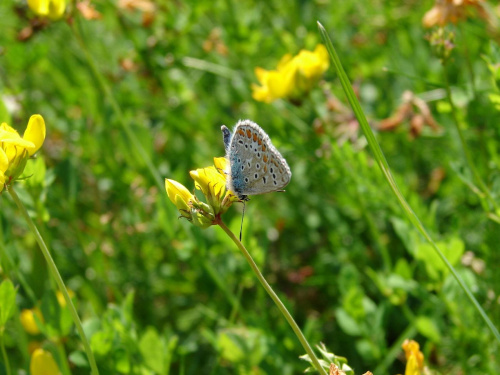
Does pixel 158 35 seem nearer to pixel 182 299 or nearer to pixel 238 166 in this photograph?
pixel 182 299

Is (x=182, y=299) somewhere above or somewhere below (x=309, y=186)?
below

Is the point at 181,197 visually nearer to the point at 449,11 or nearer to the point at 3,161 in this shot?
the point at 3,161

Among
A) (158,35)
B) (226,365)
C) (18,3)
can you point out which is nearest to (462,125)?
(226,365)

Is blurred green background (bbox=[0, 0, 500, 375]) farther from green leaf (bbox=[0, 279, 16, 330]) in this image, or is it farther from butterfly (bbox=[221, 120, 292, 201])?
butterfly (bbox=[221, 120, 292, 201])

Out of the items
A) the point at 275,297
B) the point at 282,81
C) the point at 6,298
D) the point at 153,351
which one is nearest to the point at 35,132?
the point at 6,298

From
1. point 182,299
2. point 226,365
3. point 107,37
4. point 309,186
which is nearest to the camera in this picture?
point 226,365
